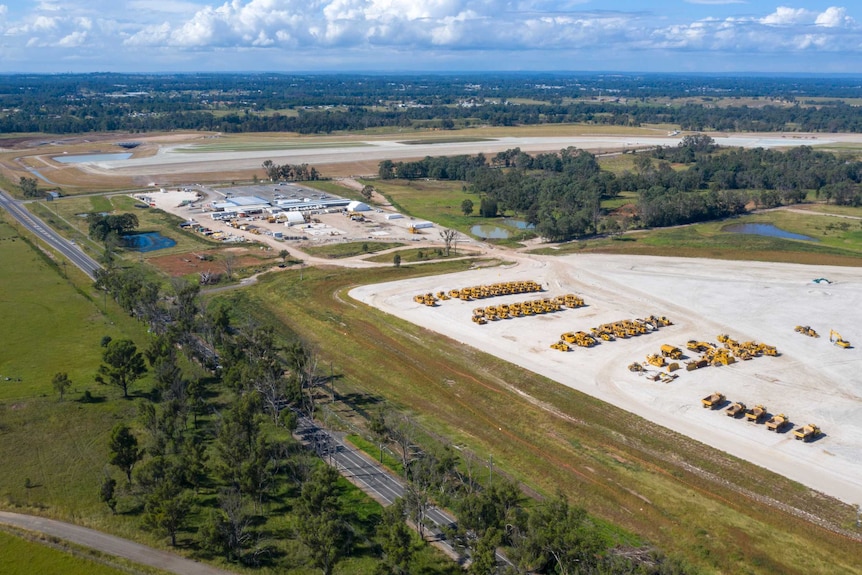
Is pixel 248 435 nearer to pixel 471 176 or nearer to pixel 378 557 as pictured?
pixel 378 557

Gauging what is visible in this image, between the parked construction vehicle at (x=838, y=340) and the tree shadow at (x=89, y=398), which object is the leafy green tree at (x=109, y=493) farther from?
the parked construction vehicle at (x=838, y=340)

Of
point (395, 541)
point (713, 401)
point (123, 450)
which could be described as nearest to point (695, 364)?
point (713, 401)

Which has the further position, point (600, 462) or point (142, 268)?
point (142, 268)

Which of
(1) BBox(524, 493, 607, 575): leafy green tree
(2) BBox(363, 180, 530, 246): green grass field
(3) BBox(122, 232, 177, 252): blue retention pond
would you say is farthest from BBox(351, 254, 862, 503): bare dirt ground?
(3) BBox(122, 232, 177, 252): blue retention pond

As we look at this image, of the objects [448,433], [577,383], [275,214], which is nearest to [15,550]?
[448,433]

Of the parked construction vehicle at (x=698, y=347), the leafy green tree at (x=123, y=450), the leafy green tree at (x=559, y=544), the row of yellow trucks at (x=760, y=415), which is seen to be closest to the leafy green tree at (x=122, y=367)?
the leafy green tree at (x=123, y=450)

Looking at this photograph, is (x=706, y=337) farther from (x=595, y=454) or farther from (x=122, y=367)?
(x=122, y=367)
